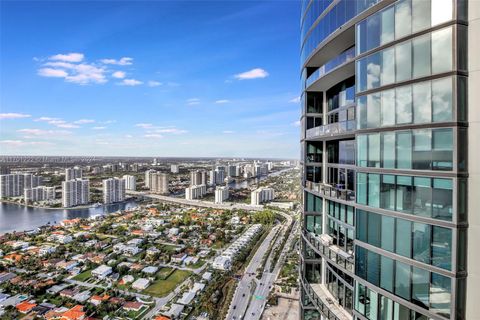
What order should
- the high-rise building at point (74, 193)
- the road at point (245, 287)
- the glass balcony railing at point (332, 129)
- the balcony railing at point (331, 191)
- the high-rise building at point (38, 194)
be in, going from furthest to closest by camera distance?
the high-rise building at point (38, 194), the high-rise building at point (74, 193), the road at point (245, 287), the balcony railing at point (331, 191), the glass balcony railing at point (332, 129)

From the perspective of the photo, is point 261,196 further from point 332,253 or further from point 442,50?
point 442,50

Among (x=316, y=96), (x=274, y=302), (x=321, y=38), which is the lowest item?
(x=274, y=302)

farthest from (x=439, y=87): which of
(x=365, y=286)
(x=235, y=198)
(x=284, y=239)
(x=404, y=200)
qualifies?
(x=235, y=198)

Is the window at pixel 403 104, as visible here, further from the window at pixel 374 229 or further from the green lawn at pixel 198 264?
the green lawn at pixel 198 264

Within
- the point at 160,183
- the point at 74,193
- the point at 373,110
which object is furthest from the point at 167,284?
the point at 160,183

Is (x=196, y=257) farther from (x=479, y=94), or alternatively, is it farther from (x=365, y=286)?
(x=479, y=94)

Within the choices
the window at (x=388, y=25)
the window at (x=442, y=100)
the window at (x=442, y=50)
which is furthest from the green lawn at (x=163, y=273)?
the window at (x=442, y=50)
